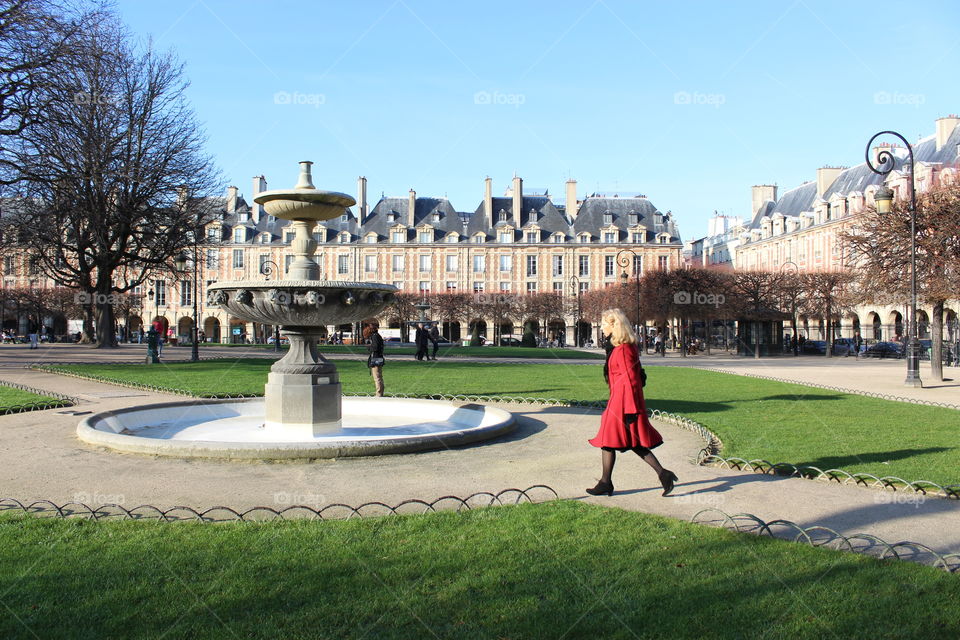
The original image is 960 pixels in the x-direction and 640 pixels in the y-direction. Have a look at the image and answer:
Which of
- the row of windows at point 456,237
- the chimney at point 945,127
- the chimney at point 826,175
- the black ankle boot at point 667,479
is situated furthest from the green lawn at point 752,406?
the chimney at point 826,175

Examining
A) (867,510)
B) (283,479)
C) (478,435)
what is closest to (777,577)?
(867,510)

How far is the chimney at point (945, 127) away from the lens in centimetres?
4875

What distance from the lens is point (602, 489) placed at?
20.4 ft

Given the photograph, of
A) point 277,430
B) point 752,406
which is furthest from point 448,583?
point 752,406

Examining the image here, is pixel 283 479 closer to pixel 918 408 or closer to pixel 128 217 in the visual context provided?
pixel 918 408

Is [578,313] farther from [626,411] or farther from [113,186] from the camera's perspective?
[626,411]

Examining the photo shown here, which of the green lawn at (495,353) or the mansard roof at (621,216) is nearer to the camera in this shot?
the green lawn at (495,353)

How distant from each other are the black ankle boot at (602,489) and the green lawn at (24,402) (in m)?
9.69

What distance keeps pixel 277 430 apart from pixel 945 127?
2111 inches

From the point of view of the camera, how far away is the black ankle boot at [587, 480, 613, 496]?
620 cm

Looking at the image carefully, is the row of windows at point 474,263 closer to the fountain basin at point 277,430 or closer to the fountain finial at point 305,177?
the fountain basin at point 277,430

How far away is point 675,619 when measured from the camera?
11.9 feet

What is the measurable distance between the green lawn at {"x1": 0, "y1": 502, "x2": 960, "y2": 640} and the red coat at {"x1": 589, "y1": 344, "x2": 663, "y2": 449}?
0.93 m

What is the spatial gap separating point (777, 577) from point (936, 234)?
2082cm
